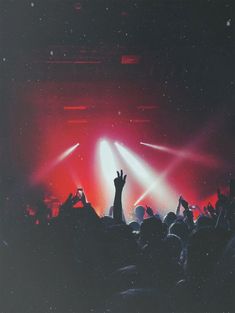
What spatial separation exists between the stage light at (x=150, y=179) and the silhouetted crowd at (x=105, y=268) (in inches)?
340

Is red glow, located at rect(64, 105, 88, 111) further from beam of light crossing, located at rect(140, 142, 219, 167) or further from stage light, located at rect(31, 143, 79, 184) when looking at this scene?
beam of light crossing, located at rect(140, 142, 219, 167)

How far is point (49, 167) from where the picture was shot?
431 inches

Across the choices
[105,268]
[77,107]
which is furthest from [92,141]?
[105,268]

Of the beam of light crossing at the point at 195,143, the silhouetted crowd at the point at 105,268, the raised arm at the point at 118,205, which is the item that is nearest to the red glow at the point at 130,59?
the beam of light crossing at the point at 195,143

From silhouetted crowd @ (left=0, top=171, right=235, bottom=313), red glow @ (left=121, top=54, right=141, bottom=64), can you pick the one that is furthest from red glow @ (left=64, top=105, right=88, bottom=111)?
silhouetted crowd @ (left=0, top=171, right=235, bottom=313)

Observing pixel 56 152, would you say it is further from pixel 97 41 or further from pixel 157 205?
pixel 97 41

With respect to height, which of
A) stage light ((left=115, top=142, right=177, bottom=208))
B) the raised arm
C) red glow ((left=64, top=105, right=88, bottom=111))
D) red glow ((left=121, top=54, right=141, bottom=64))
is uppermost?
red glow ((left=64, top=105, right=88, bottom=111))

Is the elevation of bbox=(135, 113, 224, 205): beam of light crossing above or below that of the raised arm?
above

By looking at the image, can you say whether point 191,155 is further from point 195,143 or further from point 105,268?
point 105,268

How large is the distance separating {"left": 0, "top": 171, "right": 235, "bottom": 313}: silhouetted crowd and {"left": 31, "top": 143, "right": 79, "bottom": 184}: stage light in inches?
323

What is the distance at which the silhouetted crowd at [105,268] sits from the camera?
6.13ft

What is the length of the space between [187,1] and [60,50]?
7.02 feet

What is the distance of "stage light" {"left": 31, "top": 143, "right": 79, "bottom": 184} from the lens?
33.8 feet

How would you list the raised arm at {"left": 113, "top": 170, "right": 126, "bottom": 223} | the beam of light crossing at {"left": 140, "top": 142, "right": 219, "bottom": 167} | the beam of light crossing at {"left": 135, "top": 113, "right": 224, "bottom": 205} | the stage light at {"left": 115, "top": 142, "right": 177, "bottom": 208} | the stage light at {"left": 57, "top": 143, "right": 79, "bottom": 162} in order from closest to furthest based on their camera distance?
the raised arm at {"left": 113, "top": 170, "right": 126, "bottom": 223}, the beam of light crossing at {"left": 135, "top": 113, "right": 224, "bottom": 205}, the beam of light crossing at {"left": 140, "top": 142, "right": 219, "bottom": 167}, the stage light at {"left": 115, "top": 142, "right": 177, "bottom": 208}, the stage light at {"left": 57, "top": 143, "right": 79, "bottom": 162}
